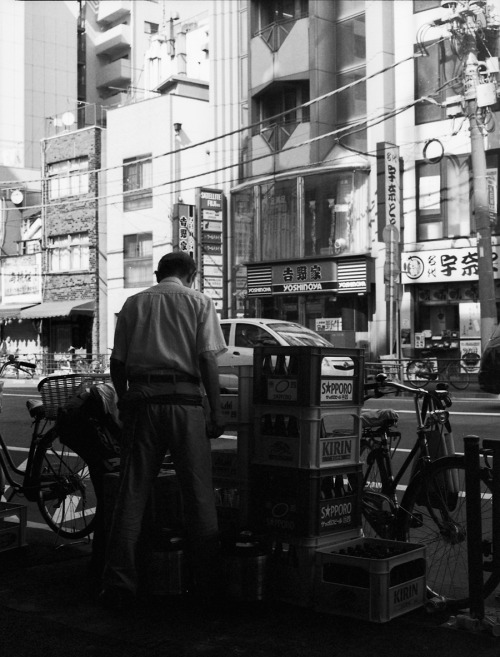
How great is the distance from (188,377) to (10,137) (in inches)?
2174

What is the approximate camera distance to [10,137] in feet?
187

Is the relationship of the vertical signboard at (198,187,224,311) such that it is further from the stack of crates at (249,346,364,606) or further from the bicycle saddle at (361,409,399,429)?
the stack of crates at (249,346,364,606)

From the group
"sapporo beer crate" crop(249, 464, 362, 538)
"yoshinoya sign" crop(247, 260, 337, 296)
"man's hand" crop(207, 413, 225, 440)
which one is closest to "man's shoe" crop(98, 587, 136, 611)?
"sapporo beer crate" crop(249, 464, 362, 538)

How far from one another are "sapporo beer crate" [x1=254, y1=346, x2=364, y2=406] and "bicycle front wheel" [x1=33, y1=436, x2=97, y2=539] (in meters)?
2.34

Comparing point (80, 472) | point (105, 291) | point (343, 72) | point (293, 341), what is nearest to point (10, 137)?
point (105, 291)

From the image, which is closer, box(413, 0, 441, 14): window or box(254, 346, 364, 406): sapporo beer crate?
box(254, 346, 364, 406): sapporo beer crate

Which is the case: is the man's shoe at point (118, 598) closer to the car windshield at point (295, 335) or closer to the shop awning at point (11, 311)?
the car windshield at point (295, 335)

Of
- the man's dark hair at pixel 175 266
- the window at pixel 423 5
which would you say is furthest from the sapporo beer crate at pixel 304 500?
the window at pixel 423 5

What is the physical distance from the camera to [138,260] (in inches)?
1582

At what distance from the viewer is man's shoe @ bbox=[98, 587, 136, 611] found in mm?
5145

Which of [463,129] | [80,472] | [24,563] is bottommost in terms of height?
[24,563]

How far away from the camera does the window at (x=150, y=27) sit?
199 ft

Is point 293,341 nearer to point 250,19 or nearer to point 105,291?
point 250,19

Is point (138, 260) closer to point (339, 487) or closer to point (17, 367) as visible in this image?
point (17, 367)
